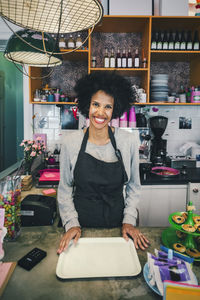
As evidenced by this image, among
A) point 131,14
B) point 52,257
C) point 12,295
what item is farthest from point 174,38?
point 12,295

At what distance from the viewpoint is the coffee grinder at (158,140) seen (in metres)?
2.80

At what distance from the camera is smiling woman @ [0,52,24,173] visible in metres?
4.23

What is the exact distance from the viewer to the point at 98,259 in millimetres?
932

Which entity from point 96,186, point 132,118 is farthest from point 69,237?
point 132,118

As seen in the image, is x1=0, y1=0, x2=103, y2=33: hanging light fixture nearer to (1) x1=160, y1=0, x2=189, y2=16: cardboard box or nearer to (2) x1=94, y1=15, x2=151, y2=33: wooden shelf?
(2) x1=94, y1=15, x2=151, y2=33: wooden shelf

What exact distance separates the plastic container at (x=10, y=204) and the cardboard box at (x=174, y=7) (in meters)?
2.62

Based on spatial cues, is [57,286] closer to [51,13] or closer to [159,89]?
[51,13]

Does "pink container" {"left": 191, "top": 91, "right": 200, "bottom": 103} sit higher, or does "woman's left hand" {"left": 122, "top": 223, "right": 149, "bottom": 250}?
"pink container" {"left": 191, "top": 91, "right": 200, "bottom": 103}

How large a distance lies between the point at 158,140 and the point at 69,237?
207cm

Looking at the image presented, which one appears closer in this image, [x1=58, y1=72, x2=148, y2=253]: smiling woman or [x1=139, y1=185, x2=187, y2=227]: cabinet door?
[x1=58, y1=72, x2=148, y2=253]: smiling woman

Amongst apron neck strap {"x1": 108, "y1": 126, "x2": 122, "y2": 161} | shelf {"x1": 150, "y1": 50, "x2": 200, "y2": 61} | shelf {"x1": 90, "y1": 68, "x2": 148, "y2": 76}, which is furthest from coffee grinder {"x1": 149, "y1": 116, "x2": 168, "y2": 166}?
apron neck strap {"x1": 108, "y1": 126, "x2": 122, "y2": 161}

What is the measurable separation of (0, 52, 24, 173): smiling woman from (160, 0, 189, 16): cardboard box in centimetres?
263

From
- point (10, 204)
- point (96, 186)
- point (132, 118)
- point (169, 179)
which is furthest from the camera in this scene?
point (132, 118)

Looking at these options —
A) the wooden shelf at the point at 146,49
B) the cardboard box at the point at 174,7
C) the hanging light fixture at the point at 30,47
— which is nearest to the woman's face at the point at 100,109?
the hanging light fixture at the point at 30,47
